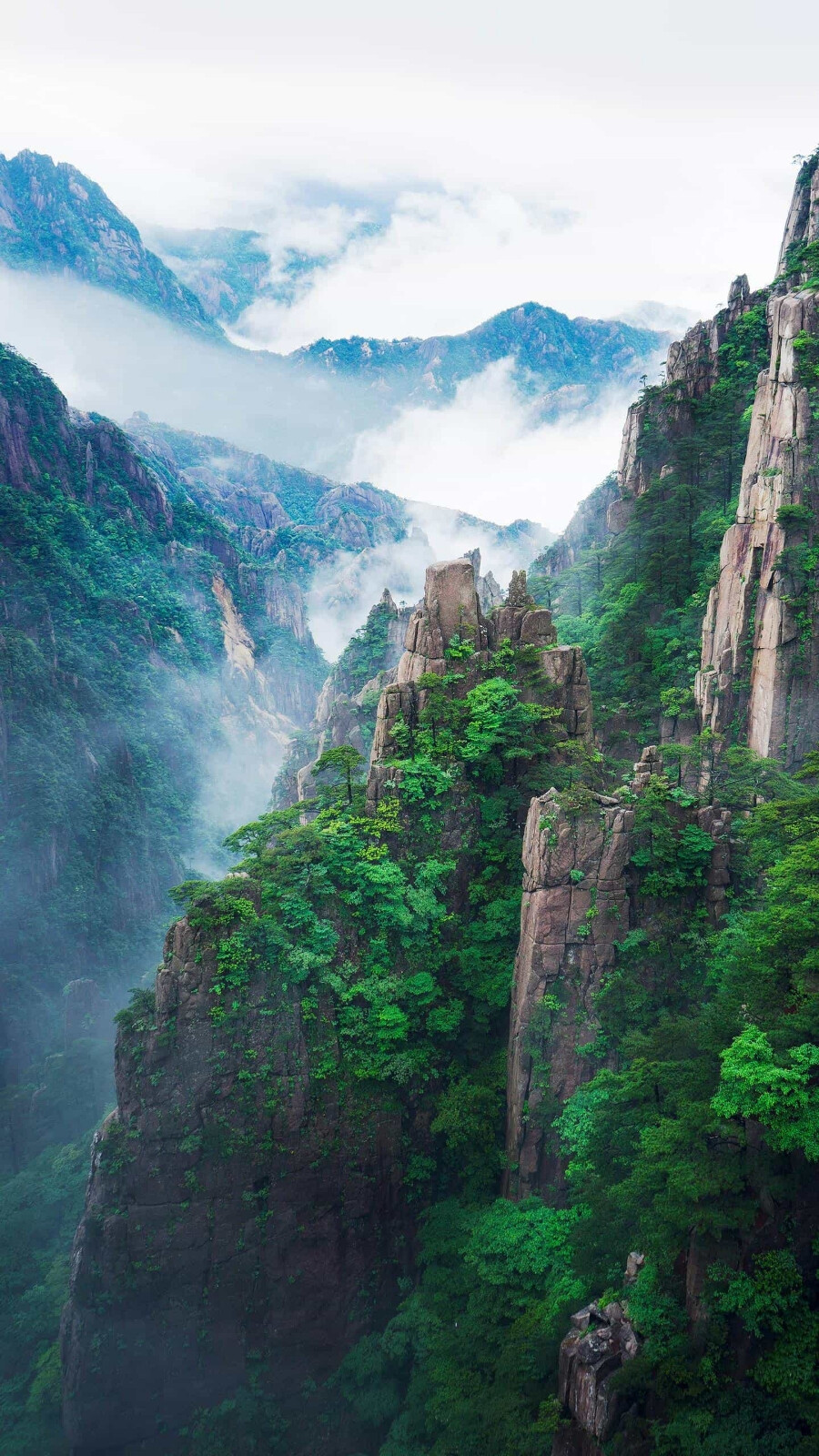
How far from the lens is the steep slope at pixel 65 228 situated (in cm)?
15200

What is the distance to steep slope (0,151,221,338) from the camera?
499ft

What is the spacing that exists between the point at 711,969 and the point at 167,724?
69.5 m

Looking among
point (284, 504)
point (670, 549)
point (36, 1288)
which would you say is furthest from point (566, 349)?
point (36, 1288)

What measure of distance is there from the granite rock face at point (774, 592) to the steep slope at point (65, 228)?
533 feet

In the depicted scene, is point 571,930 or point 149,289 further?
point 149,289

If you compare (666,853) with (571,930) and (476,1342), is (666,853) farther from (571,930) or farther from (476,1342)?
(476,1342)

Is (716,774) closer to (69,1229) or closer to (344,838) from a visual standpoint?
(344,838)

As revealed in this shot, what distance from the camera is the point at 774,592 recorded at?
1165 inches

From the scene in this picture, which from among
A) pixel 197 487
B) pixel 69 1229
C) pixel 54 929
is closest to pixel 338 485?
pixel 197 487

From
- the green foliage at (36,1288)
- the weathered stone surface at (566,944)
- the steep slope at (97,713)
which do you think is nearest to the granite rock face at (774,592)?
the weathered stone surface at (566,944)

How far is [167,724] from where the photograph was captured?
83938 millimetres

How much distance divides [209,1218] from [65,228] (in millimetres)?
180387

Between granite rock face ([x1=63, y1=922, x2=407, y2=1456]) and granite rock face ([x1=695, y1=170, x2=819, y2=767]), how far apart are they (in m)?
18.5

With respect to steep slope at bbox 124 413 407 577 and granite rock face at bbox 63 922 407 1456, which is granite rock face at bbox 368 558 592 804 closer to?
granite rock face at bbox 63 922 407 1456
